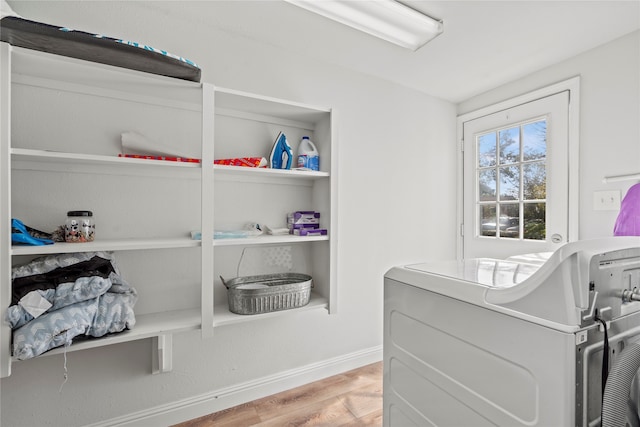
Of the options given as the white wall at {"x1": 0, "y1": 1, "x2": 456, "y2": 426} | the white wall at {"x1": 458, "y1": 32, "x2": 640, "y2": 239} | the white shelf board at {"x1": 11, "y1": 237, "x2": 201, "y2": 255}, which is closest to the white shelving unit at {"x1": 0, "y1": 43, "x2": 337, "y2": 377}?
the white shelf board at {"x1": 11, "y1": 237, "x2": 201, "y2": 255}

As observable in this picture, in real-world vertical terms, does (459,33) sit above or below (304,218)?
above

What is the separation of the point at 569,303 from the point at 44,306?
63.9 inches

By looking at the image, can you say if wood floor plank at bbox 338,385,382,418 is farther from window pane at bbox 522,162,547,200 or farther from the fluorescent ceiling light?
the fluorescent ceiling light

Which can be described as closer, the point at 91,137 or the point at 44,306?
the point at 44,306

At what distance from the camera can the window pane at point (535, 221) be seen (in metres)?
2.06

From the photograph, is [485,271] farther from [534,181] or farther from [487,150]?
[487,150]

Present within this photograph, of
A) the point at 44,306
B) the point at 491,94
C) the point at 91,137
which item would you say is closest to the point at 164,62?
the point at 91,137

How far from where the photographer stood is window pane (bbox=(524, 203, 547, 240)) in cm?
206

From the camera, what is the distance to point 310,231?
1.68m

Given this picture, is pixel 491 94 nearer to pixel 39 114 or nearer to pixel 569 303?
pixel 569 303

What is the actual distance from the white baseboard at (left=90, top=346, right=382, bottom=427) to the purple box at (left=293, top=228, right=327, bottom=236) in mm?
919

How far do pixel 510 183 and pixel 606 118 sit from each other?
2.20ft

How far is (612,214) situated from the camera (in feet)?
5.57

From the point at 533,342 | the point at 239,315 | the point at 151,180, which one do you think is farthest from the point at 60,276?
the point at 533,342
